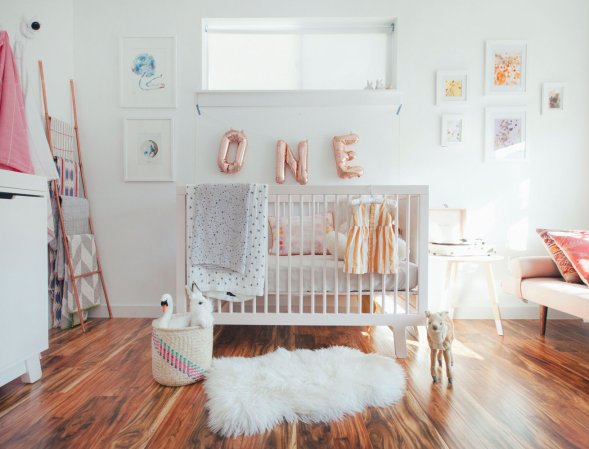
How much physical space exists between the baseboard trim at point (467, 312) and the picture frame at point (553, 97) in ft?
4.56

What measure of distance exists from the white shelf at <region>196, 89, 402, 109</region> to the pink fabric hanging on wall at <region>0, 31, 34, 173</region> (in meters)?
1.07

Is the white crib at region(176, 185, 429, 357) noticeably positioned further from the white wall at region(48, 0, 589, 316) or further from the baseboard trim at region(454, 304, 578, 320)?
the baseboard trim at region(454, 304, 578, 320)

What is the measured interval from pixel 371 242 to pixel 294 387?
0.77 metres

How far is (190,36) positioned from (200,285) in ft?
5.89

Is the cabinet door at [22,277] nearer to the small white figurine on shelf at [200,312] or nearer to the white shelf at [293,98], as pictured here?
the small white figurine on shelf at [200,312]

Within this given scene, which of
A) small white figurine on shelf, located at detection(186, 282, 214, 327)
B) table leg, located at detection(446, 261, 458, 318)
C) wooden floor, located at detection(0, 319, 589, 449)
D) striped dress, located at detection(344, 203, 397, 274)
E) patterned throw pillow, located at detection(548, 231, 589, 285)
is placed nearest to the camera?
wooden floor, located at detection(0, 319, 589, 449)

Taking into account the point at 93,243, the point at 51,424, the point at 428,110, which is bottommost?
the point at 51,424

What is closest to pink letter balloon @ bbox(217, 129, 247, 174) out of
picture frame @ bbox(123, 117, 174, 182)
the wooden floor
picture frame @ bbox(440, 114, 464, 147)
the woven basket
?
picture frame @ bbox(123, 117, 174, 182)

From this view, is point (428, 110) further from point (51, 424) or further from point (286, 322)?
point (51, 424)

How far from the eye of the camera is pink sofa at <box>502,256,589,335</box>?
1.77m

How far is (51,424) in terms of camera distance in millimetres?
1122

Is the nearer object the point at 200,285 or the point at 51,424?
the point at 51,424

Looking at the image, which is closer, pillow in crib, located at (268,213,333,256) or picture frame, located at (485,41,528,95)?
pillow in crib, located at (268,213,333,256)

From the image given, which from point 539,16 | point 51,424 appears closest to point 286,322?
point 51,424
